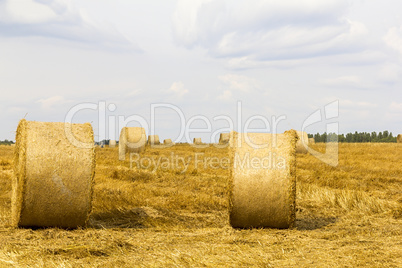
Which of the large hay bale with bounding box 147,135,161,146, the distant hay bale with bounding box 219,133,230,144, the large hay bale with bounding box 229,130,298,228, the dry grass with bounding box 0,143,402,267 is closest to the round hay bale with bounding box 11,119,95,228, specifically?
the dry grass with bounding box 0,143,402,267

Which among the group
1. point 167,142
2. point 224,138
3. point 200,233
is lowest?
point 200,233

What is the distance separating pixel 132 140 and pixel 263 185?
1773 cm

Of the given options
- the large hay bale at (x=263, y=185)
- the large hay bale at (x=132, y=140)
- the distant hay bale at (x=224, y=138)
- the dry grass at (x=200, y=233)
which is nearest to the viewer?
the dry grass at (x=200, y=233)

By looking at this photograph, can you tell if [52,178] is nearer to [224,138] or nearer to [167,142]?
[224,138]

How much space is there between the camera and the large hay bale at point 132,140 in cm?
2480

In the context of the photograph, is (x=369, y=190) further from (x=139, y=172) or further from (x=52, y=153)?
(x=52, y=153)

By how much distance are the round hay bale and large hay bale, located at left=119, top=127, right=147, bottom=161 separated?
16.6 metres

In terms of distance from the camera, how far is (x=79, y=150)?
26.0 feet

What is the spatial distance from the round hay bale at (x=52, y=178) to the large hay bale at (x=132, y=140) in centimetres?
1664

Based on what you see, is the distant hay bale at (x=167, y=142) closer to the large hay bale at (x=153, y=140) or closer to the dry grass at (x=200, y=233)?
the large hay bale at (x=153, y=140)

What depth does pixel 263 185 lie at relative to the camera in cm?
A: 794

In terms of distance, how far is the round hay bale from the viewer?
305 inches

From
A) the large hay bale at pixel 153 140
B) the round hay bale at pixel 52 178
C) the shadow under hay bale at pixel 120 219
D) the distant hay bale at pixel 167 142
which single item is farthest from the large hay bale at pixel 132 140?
A: the distant hay bale at pixel 167 142

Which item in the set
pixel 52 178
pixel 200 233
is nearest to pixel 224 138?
pixel 200 233
